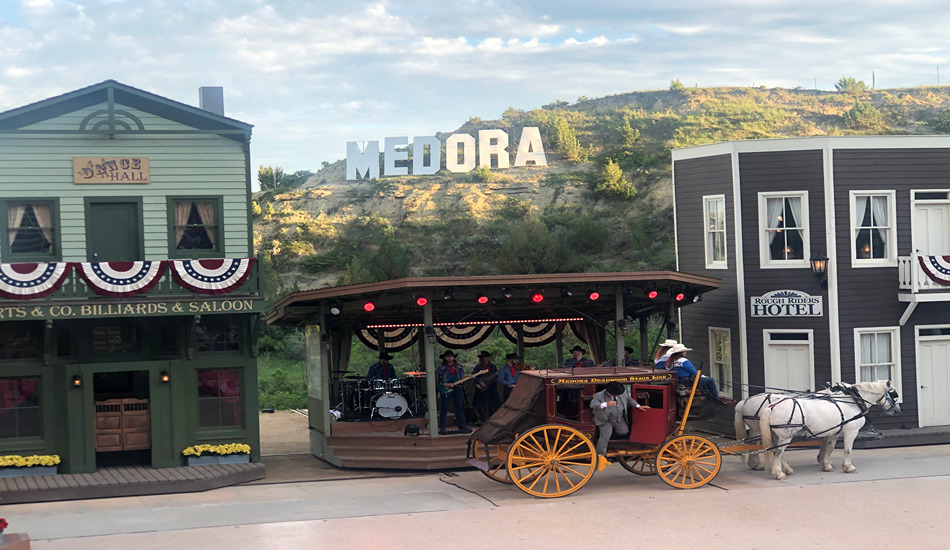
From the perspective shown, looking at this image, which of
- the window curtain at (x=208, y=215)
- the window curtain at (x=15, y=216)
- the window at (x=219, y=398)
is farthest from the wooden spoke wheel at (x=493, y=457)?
the window curtain at (x=15, y=216)

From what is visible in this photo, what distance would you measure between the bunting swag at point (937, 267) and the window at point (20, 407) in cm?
1628

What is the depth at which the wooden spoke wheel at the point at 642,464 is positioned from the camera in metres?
16.9

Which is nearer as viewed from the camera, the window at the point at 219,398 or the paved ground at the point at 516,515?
the paved ground at the point at 516,515

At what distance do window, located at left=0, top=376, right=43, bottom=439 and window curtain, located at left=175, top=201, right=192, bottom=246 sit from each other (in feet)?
11.0

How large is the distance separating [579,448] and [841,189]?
8.60m

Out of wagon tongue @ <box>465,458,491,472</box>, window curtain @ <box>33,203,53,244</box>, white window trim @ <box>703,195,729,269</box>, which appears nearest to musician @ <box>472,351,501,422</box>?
wagon tongue @ <box>465,458,491,472</box>

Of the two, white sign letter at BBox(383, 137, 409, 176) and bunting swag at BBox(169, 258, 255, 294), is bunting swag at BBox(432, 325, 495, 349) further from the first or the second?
white sign letter at BBox(383, 137, 409, 176)

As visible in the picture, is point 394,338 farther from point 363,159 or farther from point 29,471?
point 363,159

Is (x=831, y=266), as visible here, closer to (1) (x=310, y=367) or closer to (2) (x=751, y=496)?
(2) (x=751, y=496)

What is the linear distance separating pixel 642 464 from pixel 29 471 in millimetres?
10134

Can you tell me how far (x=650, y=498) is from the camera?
617 inches

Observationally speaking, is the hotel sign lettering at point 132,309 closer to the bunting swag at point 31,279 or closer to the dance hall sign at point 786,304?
the bunting swag at point 31,279

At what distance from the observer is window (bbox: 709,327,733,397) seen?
22.2m

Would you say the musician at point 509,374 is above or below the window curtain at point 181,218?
below
